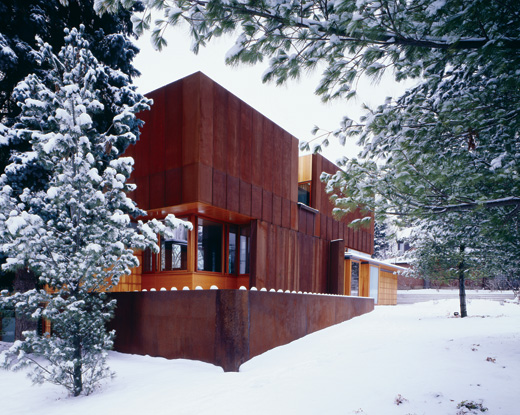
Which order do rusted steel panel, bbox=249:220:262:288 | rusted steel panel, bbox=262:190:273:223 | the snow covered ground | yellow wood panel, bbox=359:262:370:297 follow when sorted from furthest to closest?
yellow wood panel, bbox=359:262:370:297
rusted steel panel, bbox=262:190:273:223
rusted steel panel, bbox=249:220:262:288
the snow covered ground

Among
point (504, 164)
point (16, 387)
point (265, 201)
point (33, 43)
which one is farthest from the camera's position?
point (265, 201)

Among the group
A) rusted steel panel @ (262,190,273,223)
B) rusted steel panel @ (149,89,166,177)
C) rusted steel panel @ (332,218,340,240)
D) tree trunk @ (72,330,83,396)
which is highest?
rusted steel panel @ (149,89,166,177)

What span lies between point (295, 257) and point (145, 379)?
7.65 m

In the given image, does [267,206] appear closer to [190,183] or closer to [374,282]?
[190,183]

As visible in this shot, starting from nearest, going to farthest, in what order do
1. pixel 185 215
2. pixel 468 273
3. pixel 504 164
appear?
pixel 504 164, pixel 185 215, pixel 468 273

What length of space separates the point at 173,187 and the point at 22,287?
4.09 meters

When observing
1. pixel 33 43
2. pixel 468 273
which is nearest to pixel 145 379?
pixel 33 43

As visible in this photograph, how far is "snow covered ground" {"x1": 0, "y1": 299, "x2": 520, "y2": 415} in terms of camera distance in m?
4.87

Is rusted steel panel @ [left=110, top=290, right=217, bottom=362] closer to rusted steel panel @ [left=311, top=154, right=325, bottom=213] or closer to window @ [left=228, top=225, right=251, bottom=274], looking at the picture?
window @ [left=228, top=225, right=251, bottom=274]

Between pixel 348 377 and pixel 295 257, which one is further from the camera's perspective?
pixel 295 257

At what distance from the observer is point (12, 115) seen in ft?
30.9

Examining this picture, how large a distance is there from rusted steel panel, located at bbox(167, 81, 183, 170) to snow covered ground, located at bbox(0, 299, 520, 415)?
4.94 metres

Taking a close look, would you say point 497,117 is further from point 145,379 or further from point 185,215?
point 185,215

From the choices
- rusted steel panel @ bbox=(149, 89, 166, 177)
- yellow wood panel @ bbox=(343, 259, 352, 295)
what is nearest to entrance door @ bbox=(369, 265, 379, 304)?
yellow wood panel @ bbox=(343, 259, 352, 295)
